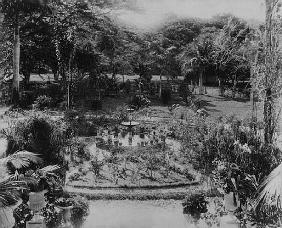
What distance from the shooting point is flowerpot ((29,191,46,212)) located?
9.34m

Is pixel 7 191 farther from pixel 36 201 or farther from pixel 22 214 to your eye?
pixel 22 214

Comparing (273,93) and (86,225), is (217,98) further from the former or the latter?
(86,225)

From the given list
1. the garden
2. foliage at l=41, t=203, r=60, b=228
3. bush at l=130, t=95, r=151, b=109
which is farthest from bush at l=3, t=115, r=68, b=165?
bush at l=130, t=95, r=151, b=109

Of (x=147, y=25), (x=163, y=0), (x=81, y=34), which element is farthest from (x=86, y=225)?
(x=163, y=0)

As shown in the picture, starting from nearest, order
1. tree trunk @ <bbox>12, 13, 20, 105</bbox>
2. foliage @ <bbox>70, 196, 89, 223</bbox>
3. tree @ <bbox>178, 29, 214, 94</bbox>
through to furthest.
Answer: foliage @ <bbox>70, 196, 89, 223</bbox> → tree trunk @ <bbox>12, 13, 20, 105</bbox> → tree @ <bbox>178, 29, 214, 94</bbox>

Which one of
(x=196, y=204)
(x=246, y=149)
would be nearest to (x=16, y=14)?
(x=196, y=204)

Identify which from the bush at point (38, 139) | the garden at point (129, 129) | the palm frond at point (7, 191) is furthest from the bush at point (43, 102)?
the palm frond at point (7, 191)

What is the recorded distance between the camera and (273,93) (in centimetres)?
1183

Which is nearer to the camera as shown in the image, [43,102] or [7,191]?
[7,191]

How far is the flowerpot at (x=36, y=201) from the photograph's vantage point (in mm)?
9344

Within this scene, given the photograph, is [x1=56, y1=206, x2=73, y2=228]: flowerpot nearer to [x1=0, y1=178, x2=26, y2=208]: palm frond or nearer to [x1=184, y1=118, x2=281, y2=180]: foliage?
[x1=0, y1=178, x2=26, y2=208]: palm frond

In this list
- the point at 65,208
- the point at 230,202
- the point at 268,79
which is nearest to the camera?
the point at 65,208

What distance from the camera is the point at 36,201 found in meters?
9.37

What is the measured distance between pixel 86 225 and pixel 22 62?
2028cm
